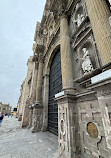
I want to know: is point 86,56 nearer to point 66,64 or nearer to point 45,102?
point 66,64

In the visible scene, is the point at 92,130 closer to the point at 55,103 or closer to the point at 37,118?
the point at 55,103

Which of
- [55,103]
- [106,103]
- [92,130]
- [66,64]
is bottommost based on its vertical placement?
[92,130]

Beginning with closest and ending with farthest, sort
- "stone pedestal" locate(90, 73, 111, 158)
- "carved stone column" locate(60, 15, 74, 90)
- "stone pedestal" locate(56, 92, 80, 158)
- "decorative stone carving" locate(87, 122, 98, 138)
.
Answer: "stone pedestal" locate(90, 73, 111, 158), "decorative stone carving" locate(87, 122, 98, 138), "stone pedestal" locate(56, 92, 80, 158), "carved stone column" locate(60, 15, 74, 90)

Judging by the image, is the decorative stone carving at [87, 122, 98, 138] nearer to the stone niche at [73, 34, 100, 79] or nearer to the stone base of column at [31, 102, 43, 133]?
the stone niche at [73, 34, 100, 79]

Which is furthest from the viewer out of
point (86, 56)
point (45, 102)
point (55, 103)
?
point (45, 102)

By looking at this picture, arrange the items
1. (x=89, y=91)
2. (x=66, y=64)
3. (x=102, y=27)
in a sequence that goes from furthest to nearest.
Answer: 1. (x=66, y=64)
2. (x=89, y=91)
3. (x=102, y=27)

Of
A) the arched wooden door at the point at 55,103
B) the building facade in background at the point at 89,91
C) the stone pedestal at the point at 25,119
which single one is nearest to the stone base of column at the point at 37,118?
the arched wooden door at the point at 55,103

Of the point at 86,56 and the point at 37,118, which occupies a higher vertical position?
the point at 86,56

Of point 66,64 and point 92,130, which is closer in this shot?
point 92,130

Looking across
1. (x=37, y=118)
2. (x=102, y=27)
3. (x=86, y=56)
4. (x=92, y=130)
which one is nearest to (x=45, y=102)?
(x=37, y=118)

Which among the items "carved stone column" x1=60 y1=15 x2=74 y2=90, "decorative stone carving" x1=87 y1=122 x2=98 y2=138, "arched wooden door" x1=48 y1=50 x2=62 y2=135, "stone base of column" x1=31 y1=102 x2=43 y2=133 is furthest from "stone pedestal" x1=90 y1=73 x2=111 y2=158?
"stone base of column" x1=31 y1=102 x2=43 y2=133

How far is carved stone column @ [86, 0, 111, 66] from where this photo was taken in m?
2.12

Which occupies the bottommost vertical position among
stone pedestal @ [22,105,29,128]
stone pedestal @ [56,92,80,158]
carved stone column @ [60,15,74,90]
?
stone pedestal @ [22,105,29,128]

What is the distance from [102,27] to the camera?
7.66 feet
